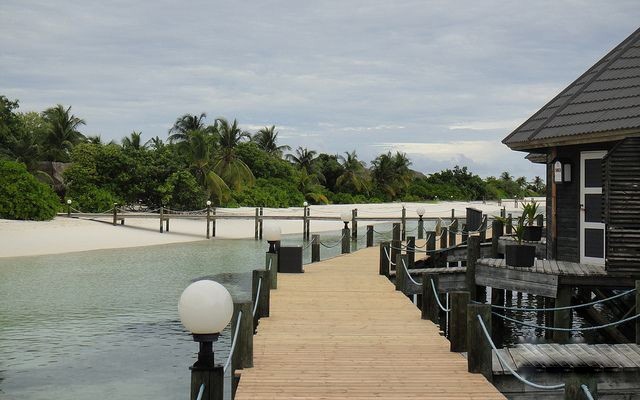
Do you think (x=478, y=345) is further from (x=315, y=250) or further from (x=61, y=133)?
(x=61, y=133)

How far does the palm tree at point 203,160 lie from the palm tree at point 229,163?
37.5 inches

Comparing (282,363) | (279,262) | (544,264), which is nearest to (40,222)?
(279,262)

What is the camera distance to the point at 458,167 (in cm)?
11675

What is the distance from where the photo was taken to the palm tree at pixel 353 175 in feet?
271

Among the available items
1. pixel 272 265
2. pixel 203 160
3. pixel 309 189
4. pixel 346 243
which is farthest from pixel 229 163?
pixel 272 265

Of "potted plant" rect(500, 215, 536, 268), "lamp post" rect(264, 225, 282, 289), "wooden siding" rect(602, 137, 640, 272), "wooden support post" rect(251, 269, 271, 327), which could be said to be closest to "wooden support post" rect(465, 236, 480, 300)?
"potted plant" rect(500, 215, 536, 268)

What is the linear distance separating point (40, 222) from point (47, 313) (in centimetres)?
2350

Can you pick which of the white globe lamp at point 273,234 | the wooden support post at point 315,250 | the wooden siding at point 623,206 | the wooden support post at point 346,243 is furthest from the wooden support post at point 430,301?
the wooden support post at point 346,243

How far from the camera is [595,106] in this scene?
50.2 feet

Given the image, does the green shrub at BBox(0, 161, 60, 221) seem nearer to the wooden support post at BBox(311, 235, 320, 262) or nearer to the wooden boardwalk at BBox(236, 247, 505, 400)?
the wooden support post at BBox(311, 235, 320, 262)

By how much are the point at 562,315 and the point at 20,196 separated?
1390 inches

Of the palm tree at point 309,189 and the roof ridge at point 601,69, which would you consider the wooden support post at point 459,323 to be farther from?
the palm tree at point 309,189

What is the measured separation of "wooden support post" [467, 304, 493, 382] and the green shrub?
37666mm

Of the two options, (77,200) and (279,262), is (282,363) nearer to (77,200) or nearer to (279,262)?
(279,262)
